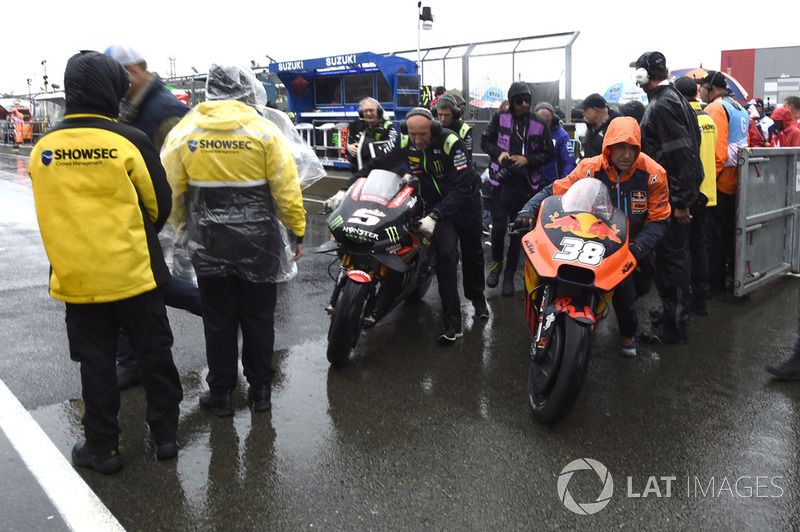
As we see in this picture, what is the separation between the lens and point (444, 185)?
5.36 m

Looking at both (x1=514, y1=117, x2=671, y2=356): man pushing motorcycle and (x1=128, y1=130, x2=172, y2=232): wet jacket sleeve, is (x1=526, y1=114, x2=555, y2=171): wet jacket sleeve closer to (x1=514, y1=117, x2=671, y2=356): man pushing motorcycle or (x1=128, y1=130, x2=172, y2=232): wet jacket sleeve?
(x1=514, y1=117, x2=671, y2=356): man pushing motorcycle

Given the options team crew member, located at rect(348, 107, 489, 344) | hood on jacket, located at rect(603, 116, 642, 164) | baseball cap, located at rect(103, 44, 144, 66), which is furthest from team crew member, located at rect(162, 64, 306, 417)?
hood on jacket, located at rect(603, 116, 642, 164)

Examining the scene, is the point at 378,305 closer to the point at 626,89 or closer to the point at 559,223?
the point at 559,223

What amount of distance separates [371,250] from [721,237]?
3.73 metres

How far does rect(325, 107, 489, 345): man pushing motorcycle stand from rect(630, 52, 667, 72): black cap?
153 cm

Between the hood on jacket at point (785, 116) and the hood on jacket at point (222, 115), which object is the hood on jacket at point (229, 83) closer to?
the hood on jacket at point (222, 115)

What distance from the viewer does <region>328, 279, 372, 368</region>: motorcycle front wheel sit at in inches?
170

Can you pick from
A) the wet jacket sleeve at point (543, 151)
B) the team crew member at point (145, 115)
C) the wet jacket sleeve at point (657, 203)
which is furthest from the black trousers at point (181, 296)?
the wet jacket sleeve at point (543, 151)

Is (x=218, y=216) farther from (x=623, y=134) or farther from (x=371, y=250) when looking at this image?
(x=623, y=134)

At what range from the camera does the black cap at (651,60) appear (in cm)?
511

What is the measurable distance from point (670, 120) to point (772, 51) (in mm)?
50902

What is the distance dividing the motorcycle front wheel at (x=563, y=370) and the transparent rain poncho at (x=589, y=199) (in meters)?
0.71

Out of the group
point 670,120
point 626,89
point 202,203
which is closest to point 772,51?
point 626,89

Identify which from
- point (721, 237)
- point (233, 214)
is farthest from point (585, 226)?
point (721, 237)
